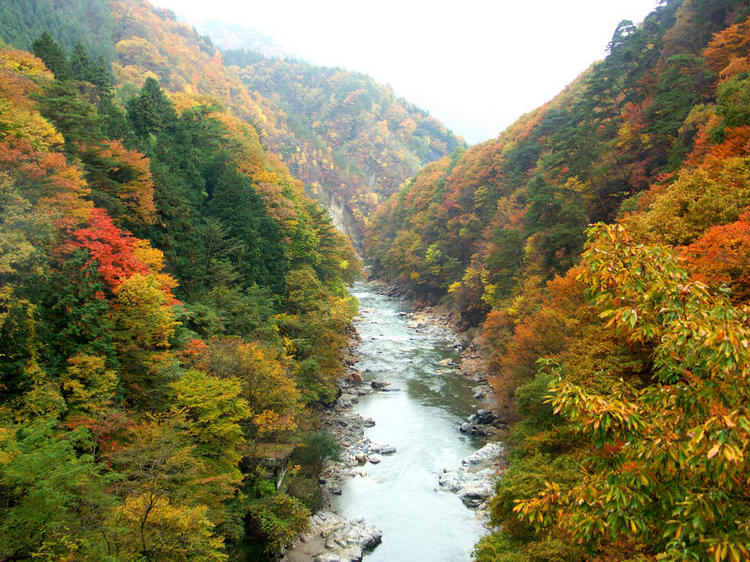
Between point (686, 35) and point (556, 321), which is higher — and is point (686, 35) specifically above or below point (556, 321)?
above

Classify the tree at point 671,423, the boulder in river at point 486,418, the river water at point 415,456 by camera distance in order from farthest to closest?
the boulder in river at point 486,418 → the river water at point 415,456 → the tree at point 671,423

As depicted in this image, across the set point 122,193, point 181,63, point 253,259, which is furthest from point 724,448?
point 181,63

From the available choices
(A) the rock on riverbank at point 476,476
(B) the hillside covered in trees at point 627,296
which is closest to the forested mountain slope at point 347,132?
(B) the hillside covered in trees at point 627,296

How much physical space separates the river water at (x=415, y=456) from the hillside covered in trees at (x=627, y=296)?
11.4 ft

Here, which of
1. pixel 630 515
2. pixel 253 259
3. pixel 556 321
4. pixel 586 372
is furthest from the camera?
pixel 253 259

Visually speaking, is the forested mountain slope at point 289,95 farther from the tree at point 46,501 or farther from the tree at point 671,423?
the tree at point 671,423

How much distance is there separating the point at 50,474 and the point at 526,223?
36476 millimetres

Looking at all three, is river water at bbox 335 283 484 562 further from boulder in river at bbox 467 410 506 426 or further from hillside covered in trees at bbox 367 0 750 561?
hillside covered in trees at bbox 367 0 750 561

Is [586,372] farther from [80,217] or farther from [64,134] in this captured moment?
[64,134]

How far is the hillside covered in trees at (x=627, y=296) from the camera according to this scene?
13.6ft

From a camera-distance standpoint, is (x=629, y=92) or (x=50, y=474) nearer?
(x=50, y=474)

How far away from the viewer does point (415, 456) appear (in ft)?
80.2

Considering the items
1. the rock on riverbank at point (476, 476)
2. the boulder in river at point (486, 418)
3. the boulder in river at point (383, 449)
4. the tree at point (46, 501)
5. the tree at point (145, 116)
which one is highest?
the tree at point (145, 116)

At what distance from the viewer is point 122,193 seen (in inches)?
923
